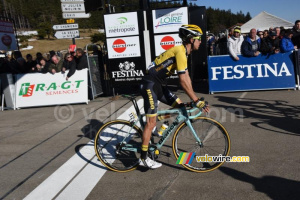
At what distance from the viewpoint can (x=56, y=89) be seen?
994cm

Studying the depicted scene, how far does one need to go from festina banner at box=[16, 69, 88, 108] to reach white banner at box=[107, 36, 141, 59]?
1223mm

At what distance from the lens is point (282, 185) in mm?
3609

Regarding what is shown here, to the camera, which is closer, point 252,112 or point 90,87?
point 252,112

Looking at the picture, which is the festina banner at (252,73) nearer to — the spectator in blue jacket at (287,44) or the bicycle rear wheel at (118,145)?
the spectator in blue jacket at (287,44)

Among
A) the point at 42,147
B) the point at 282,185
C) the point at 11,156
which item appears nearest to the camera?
the point at 282,185

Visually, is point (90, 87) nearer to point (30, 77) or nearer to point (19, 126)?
point (30, 77)

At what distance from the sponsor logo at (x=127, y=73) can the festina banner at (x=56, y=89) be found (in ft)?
3.76

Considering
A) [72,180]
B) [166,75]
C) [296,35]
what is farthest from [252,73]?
[72,180]

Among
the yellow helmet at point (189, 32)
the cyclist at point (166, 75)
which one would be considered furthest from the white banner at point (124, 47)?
the yellow helmet at point (189, 32)

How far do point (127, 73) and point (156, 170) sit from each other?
6292 mm

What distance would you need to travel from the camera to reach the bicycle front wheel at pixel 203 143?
13.4 feet

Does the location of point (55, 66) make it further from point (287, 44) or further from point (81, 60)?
point (287, 44)

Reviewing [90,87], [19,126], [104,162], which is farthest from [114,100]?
[104,162]

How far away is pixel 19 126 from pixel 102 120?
2.40m
